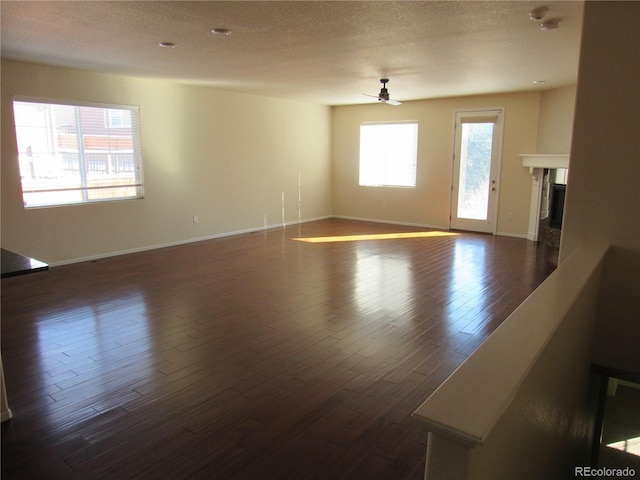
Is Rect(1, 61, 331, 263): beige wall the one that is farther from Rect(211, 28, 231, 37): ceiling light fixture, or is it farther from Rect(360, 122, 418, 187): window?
Rect(211, 28, 231, 37): ceiling light fixture

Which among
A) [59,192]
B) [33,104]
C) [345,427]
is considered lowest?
[345,427]

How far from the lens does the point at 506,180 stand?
814 centimetres

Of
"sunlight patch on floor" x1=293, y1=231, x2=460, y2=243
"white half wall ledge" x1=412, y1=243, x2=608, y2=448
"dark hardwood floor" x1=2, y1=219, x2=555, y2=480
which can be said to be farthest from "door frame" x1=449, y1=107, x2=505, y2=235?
"white half wall ledge" x1=412, y1=243, x2=608, y2=448

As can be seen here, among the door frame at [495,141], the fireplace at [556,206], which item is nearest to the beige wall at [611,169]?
the fireplace at [556,206]

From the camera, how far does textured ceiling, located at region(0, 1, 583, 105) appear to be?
329 cm

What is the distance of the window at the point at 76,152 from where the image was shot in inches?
217

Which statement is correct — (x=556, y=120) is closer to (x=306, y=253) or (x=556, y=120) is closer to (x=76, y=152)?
(x=306, y=253)

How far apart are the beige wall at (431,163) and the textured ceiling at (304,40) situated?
1309 millimetres

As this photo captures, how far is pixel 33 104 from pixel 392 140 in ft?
21.5

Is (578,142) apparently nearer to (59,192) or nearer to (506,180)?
(506,180)

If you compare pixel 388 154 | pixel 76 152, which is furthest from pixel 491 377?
pixel 388 154

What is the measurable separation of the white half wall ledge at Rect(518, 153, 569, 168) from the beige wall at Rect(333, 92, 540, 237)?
1.00 feet

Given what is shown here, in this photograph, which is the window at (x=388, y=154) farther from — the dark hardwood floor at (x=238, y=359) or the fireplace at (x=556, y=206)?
the dark hardwood floor at (x=238, y=359)

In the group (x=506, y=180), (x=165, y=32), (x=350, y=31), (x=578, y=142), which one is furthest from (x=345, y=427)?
(x=506, y=180)
